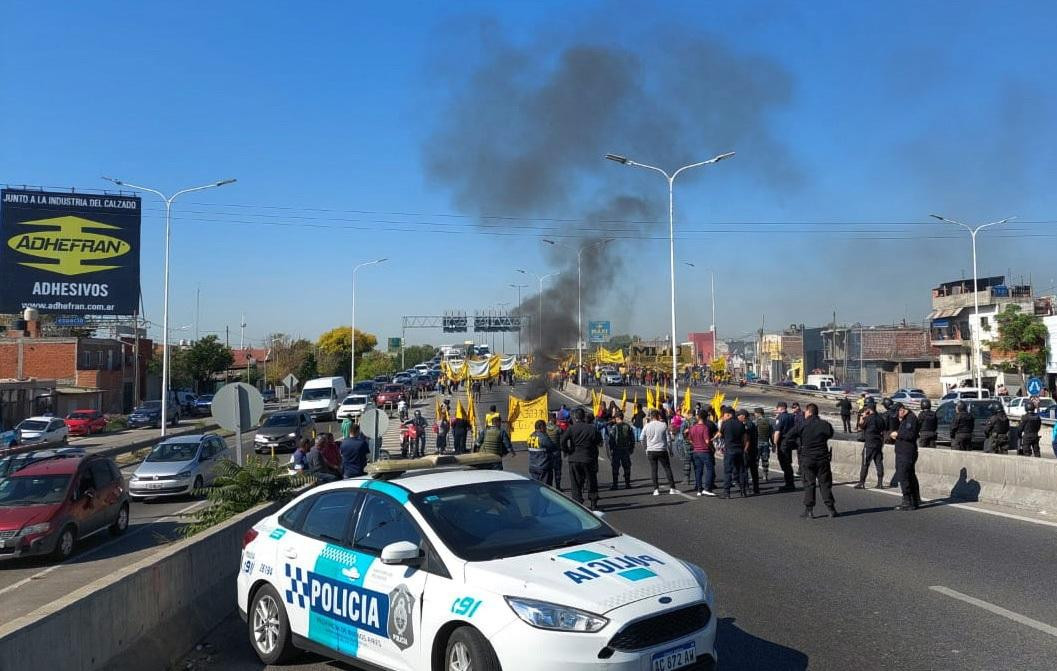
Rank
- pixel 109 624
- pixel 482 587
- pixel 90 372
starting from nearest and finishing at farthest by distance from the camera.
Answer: pixel 482 587, pixel 109 624, pixel 90 372

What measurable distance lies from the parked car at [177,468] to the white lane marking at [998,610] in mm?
15043

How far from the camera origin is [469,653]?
16.0 ft

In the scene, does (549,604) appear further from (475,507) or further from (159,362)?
(159,362)

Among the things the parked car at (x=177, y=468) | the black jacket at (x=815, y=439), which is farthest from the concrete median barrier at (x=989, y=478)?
the parked car at (x=177, y=468)

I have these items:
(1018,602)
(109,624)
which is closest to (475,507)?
(109,624)

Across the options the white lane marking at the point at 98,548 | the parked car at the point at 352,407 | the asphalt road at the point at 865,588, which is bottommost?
the white lane marking at the point at 98,548

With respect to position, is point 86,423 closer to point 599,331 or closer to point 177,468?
point 177,468

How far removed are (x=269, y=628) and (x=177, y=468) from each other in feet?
48.2

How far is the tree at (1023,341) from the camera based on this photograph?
171 feet

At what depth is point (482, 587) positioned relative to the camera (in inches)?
194

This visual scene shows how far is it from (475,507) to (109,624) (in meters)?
2.37

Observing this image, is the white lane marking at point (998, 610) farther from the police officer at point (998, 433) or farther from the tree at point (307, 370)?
the tree at point (307, 370)

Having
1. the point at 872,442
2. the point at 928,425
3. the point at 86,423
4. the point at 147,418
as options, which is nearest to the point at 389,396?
the point at 147,418

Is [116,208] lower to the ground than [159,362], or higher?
higher
